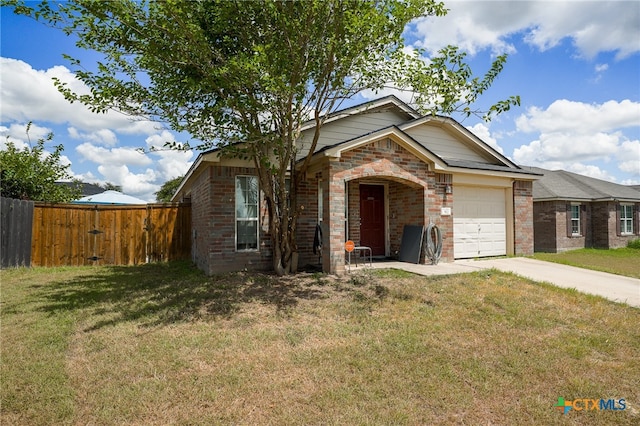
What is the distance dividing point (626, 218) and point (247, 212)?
67.9ft

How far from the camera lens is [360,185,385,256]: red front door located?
37.1ft

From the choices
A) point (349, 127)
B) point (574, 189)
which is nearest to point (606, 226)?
point (574, 189)

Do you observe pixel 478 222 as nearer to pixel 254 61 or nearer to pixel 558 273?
pixel 558 273

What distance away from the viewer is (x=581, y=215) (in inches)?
718

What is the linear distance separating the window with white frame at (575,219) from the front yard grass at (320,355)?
12786 millimetres

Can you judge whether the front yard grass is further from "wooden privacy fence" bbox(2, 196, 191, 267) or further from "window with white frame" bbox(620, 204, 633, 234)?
"window with white frame" bbox(620, 204, 633, 234)

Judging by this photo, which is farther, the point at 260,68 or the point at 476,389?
the point at 260,68

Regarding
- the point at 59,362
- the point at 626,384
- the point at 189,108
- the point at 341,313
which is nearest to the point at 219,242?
the point at 189,108

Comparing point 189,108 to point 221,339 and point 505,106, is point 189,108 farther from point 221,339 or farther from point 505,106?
point 505,106

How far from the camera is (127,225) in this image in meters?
12.9

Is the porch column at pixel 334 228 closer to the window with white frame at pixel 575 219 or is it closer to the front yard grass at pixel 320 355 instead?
the front yard grass at pixel 320 355

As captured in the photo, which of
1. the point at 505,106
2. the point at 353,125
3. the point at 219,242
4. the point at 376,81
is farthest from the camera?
the point at 353,125

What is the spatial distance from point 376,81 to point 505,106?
8.30 ft

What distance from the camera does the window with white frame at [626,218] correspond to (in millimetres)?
19094
